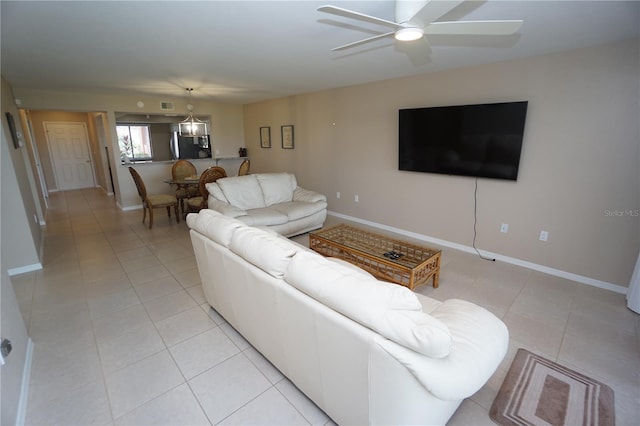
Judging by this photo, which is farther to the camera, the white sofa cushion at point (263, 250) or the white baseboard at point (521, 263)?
the white baseboard at point (521, 263)

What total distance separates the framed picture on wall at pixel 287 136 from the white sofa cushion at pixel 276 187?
157cm

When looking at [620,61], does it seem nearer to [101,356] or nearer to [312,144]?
[312,144]

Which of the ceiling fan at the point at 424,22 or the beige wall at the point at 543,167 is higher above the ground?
the ceiling fan at the point at 424,22

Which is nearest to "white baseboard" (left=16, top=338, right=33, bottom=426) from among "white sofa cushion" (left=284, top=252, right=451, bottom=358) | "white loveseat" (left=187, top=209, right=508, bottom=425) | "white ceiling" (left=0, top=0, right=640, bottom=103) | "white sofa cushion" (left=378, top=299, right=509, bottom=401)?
"white loveseat" (left=187, top=209, right=508, bottom=425)

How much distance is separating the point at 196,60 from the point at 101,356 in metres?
2.94

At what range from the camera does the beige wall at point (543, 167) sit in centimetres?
265

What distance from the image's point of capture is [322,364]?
1384mm

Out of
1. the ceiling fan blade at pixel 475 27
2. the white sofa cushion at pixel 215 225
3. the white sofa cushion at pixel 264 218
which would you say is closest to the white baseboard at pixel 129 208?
the white sofa cushion at pixel 264 218

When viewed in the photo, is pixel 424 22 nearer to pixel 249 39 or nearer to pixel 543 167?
pixel 249 39

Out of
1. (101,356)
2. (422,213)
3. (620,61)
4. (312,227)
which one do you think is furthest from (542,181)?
(101,356)

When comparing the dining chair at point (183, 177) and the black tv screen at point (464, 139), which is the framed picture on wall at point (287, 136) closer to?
the dining chair at point (183, 177)

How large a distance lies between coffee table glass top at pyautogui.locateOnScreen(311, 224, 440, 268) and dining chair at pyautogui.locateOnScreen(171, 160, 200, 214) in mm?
3225

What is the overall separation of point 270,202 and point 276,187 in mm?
277

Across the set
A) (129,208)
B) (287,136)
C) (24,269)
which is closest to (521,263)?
(287,136)
